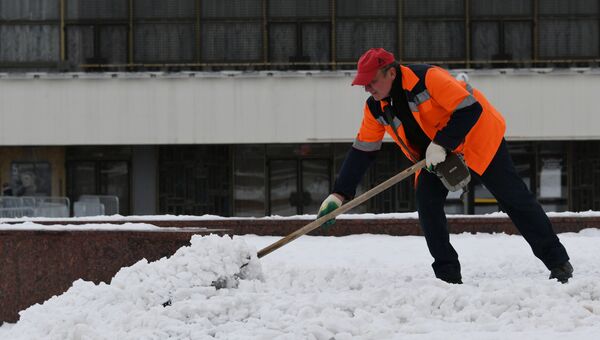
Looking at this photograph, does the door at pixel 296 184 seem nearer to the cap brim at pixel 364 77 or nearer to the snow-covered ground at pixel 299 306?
the snow-covered ground at pixel 299 306

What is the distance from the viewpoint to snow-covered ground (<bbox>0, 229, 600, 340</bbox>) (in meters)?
4.45

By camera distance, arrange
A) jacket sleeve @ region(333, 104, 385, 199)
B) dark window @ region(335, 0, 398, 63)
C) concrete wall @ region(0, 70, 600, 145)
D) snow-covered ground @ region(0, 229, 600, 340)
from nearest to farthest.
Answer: snow-covered ground @ region(0, 229, 600, 340) → jacket sleeve @ region(333, 104, 385, 199) → concrete wall @ region(0, 70, 600, 145) → dark window @ region(335, 0, 398, 63)

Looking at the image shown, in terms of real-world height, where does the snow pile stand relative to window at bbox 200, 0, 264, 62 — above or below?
below

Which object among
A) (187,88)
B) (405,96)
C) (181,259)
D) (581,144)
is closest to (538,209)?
(405,96)

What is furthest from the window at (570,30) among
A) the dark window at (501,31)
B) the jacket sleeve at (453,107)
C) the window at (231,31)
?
the jacket sleeve at (453,107)

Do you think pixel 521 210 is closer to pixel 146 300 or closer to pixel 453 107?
pixel 453 107


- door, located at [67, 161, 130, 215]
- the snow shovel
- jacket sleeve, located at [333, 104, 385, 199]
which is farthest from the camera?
door, located at [67, 161, 130, 215]

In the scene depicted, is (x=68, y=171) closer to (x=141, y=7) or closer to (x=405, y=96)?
(x=141, y=7)

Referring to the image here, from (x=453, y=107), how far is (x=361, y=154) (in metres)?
0.92

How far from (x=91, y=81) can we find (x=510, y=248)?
14.3 m

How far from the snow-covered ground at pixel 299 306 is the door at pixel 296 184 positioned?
14.8 meters

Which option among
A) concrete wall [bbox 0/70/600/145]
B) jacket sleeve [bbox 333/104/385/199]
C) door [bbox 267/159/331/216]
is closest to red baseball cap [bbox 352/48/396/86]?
jacket sleeve [bbox 333/104/385/199]

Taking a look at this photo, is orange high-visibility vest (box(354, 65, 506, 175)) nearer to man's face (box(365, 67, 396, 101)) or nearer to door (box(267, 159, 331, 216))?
man's face (box(365, 67, 396, 101))

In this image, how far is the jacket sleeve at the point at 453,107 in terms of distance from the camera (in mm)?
5629
